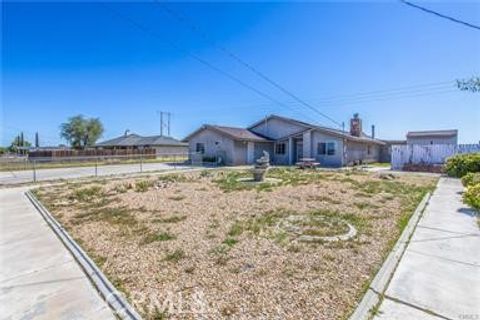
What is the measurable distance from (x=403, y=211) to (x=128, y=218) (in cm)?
688

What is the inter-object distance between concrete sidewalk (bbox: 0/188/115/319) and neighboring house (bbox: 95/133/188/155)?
36871 millimetres

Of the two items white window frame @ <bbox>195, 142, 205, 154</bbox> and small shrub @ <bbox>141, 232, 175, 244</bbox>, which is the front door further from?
small shrub @ <bbox>141, 232, 175, 244</bbox>

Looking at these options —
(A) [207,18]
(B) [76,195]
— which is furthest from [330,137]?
(B) [76,195]

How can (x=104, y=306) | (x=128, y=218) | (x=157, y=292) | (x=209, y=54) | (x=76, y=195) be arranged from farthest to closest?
1. (x=209, y=54)
2. (x=76, y=195)
3. (x=128, y=218)
4. (x=157, y=292)
5. (x=104, y=306)

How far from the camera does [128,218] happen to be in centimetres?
629

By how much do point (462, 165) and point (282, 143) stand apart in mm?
14643

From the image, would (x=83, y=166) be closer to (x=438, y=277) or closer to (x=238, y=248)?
(x=238, y=248)

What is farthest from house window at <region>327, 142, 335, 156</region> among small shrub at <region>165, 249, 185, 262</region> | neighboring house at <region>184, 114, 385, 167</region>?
small shrub at <region>165, 249, 185, 262</region>

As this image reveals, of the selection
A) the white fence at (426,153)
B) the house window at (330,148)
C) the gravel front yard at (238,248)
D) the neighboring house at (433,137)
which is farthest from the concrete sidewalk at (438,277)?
the neighboring house at (433,137)

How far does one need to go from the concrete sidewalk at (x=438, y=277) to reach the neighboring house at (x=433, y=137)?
3149cm

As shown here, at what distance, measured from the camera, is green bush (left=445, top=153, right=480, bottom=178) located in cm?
1323

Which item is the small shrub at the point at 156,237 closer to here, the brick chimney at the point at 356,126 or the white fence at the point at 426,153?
the white fence at the point at 426,153

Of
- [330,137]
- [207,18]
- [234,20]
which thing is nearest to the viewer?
[207,18]

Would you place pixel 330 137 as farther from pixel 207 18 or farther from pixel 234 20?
pixel 207 18
